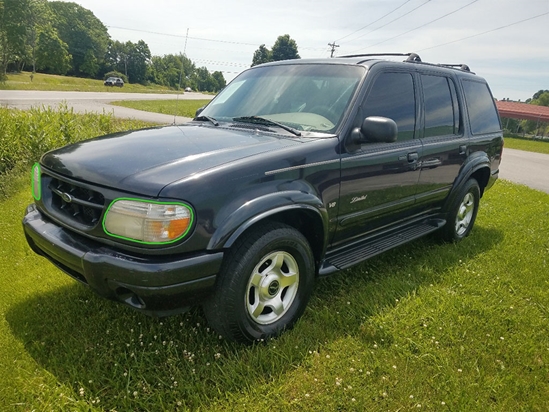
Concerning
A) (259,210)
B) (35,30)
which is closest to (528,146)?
(259,210)

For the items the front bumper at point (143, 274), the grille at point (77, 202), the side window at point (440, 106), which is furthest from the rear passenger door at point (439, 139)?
the grille at point (77, 202)

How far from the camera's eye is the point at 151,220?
6.87 feet

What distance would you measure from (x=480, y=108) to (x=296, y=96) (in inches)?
108

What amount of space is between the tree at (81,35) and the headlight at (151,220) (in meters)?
76.1

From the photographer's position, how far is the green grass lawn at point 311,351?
2.26 metres

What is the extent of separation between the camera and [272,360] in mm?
2488

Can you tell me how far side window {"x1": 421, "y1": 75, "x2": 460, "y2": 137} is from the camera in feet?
12.8

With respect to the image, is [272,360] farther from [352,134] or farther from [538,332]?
[538,332]

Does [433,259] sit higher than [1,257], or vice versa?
[433,259]

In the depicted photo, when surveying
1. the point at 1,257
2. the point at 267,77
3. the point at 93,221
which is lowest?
the point at 1,257

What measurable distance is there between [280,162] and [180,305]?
105 centimetres

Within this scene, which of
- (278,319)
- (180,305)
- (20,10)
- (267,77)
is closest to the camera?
(180,305)

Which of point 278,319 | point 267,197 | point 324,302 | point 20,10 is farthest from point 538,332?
point 20,10

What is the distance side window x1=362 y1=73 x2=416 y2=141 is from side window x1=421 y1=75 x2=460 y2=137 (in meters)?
0.27
